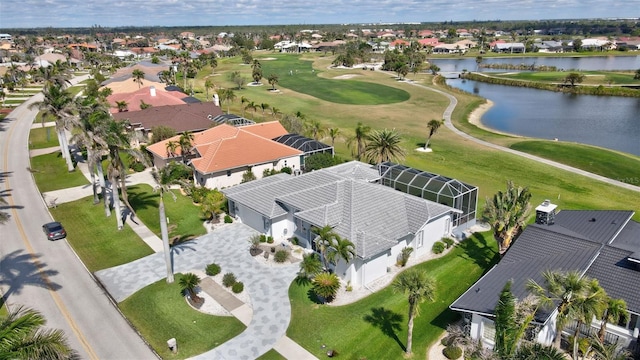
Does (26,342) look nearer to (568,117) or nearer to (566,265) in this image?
(566,265)

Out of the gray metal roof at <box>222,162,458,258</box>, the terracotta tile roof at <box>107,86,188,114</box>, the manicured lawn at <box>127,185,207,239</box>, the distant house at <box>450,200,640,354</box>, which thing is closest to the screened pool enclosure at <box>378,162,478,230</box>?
the gray metal roof at <box>222,162,458,258</box>

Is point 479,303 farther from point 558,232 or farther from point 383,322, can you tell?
point 558,232

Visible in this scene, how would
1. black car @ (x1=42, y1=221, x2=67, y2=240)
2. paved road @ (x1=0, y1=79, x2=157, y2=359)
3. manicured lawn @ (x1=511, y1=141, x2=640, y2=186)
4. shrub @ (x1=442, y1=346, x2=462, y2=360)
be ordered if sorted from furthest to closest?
manicured lawn @ (x1=511, y1=141, x2=640, y2=186), black car @ (x1=42, y1=221, x2=67, y2=240), paved road @ (x1=0, y1=79, x2=157, y2=359), shrub @ (x1=442, y1=346, x2=462, y2=360)

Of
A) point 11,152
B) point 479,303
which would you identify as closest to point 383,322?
point 479,303

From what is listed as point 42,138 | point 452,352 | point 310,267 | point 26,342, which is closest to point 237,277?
point 310,267

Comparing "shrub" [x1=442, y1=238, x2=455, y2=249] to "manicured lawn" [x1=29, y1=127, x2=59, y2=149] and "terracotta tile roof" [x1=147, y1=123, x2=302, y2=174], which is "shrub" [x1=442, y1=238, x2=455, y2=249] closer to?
"terracotta tile roof" [x1=147, y1=123, x2=302, y2=174]
